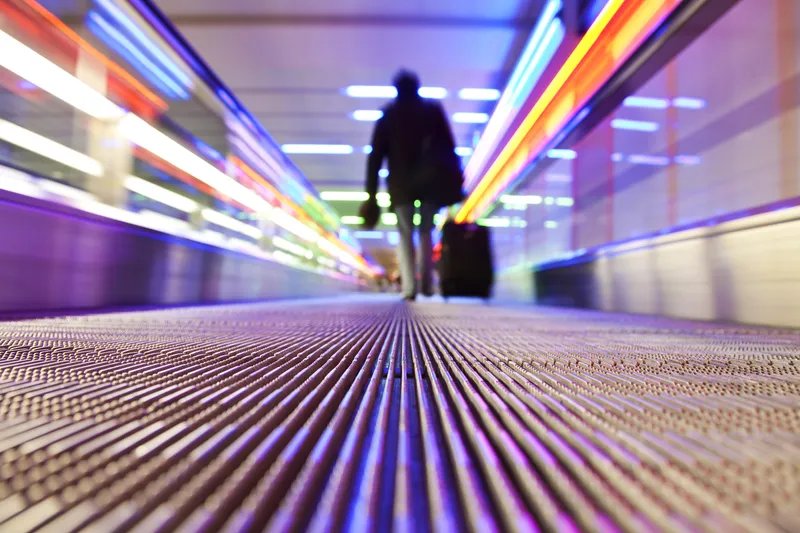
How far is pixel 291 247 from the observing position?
8.03 meters

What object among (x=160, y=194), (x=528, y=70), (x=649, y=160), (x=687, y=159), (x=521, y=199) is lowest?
(x=160, y=194)

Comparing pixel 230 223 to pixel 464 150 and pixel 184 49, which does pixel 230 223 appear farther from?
pixel 464 150

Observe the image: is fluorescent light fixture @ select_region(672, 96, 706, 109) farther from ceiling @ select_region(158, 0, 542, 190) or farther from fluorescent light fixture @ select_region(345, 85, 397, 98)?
fluorescent light fixture @ select_region(345, 85, 397, 98)

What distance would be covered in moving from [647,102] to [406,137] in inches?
86.7

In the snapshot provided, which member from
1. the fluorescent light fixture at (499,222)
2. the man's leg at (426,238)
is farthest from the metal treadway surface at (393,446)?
the fluorescent light fixture at (499,222)

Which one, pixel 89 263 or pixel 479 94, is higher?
pixel 479 94

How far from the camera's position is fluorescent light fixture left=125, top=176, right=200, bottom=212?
11.3ft

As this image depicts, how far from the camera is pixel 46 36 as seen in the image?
8.30 ft

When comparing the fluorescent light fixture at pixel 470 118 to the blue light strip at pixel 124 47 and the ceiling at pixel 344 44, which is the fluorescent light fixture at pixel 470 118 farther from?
the blue light strip at pixel 124 47

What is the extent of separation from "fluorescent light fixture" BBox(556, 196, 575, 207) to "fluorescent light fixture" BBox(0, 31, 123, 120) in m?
4.44

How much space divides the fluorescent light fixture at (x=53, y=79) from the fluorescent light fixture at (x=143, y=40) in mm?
506

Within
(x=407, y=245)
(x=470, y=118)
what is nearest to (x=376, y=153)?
(x=407, y=245)

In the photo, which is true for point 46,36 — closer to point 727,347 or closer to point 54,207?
point 54,207

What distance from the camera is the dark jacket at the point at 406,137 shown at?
4.57 metres
